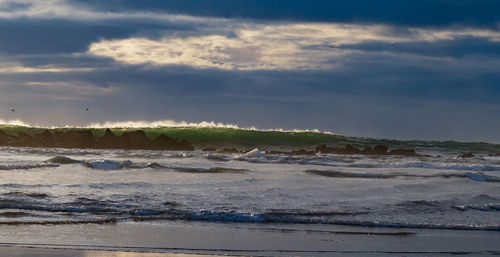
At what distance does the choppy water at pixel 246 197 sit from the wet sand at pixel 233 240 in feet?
1.72

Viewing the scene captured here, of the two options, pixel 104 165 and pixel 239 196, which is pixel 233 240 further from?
pixel 104 165

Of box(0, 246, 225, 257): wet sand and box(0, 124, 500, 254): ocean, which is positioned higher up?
box(0, 124, 500, 254): ocean

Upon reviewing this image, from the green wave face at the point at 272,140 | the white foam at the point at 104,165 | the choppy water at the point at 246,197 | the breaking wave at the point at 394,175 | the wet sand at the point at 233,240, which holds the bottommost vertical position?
the wet sand at the point at 233,240

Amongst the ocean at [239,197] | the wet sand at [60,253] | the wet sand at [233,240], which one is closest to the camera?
the wet sand at [60,253]

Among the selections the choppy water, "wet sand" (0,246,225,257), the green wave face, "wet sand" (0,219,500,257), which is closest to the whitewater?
the choppy water

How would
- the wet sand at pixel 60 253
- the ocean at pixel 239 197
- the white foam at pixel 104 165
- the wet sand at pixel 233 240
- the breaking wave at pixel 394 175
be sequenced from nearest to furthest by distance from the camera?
1. the wet sand at pixel 60 253
2. the wet sand at pixel 233 240
3. the ocean at pixel 239 197
4. the breaking wave at pixel 394 175
5. the white foam at pixel 104 165

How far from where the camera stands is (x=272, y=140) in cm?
5288

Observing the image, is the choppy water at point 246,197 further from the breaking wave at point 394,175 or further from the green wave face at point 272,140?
the green wave face at point 272,140

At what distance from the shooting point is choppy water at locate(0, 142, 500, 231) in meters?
9.05

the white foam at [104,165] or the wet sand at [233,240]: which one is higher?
the white foam at [104,165]

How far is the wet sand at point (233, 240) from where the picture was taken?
6676 mm

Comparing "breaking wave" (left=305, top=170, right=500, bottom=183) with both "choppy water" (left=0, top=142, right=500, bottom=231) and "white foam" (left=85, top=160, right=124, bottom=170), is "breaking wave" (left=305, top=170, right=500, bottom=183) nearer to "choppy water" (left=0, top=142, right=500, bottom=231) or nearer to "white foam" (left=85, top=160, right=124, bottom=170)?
"choppy water" (left=0, top=142, right=500, bottom=231)

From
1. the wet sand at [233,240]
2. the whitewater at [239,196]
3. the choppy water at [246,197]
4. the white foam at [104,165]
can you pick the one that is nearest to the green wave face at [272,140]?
the white foam at [104,165]

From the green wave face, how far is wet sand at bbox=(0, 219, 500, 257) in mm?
38724
